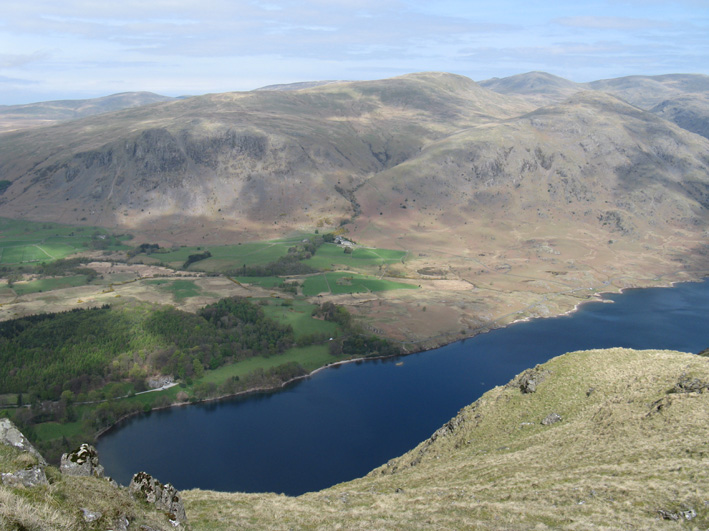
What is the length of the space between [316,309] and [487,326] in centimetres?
5076

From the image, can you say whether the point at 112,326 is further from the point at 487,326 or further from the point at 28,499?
the point at 28,499

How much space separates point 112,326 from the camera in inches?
4911

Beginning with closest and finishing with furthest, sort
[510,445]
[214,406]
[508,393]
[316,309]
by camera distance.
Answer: [510,445]
[508,393]
[214,406]
[316,309]

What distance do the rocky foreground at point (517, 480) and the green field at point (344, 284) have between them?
109339 millimetres

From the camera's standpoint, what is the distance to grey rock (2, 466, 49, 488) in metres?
20.3

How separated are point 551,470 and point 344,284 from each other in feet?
450

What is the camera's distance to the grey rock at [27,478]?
20.3 m

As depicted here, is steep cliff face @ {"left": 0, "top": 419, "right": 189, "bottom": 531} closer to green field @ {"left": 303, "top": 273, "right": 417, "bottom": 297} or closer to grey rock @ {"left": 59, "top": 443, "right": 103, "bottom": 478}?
grey rock @ {"left": 59, "top": 443, "right": 103, "bottom": 478}

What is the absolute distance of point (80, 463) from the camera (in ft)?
84.7

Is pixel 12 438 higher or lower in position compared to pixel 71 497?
higher

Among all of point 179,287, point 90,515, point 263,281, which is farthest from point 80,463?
point 263,281

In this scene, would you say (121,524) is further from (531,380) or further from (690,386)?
(531,380)

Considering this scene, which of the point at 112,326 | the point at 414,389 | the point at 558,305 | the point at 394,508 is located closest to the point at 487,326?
the point at 558,305

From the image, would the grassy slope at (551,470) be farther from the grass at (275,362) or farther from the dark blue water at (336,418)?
the grass at (275,362)
